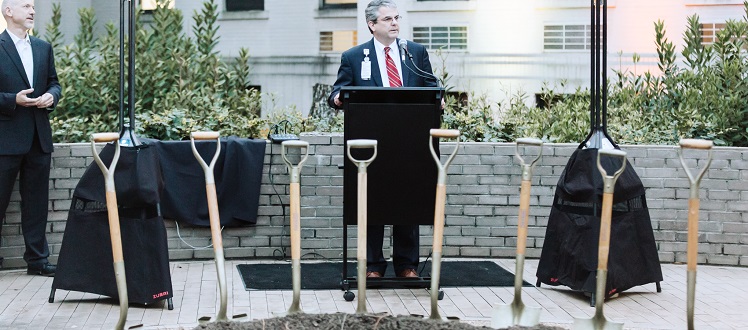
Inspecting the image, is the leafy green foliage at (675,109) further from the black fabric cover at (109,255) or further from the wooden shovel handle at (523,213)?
the black fabric cover at (109,255)


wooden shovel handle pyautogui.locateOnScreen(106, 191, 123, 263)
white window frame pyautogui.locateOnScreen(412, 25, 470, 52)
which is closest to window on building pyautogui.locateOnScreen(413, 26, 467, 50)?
white window frame pyautogui.locateOnScreen(412, 25, 470, 52)

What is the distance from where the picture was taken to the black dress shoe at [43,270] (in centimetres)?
676

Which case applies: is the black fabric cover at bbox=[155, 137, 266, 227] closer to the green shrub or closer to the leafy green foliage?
the green shrub

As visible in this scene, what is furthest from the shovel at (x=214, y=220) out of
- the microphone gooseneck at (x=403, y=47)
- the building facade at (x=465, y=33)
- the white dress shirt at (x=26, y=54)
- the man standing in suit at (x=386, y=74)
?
the building facade at (x=465, y=33)

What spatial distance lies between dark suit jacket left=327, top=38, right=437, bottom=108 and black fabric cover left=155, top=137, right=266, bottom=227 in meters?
1.06

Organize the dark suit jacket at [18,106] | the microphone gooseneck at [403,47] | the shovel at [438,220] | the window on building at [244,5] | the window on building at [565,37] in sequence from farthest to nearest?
the window on building at [244,5], the window on building at [565,37], the dark suit jacket at [18,106], the microphone gooseneck at [403,47], the shovel at [438,220]

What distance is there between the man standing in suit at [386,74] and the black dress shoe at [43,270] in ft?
7.05

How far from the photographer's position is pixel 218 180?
23.8 ft

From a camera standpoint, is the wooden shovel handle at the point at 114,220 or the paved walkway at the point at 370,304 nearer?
the wooden shovel handle at the point at 114,220

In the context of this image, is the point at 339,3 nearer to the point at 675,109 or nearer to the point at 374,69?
the point at 675,109

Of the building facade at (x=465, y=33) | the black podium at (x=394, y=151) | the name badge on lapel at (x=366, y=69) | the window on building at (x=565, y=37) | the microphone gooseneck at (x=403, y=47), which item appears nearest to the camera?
the black podium at (x=394, y=151)

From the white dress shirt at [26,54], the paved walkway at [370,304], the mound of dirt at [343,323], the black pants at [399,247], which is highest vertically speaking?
the white dress shirt at [26,54]

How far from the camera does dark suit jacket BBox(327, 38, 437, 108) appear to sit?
6477mm

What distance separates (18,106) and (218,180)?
145 centimetres
